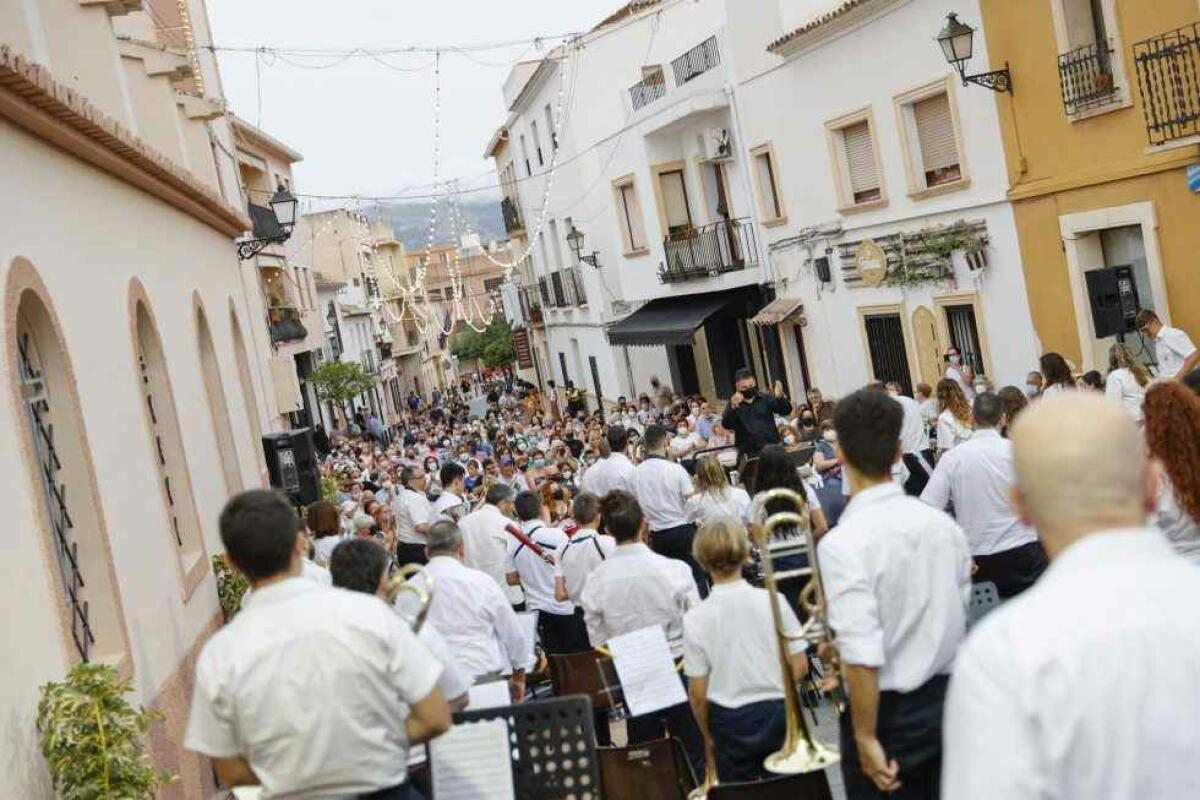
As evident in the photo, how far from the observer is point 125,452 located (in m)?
10.0

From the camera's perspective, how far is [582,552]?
8.73 meters

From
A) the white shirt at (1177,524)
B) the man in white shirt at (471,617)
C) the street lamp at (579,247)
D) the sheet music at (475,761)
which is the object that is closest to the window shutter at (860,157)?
the man in white shirt at (471,617)

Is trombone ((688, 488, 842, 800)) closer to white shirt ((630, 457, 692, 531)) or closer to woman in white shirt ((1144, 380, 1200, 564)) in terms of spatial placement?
woman in white shirt ((1144, 380, 1200, 564))

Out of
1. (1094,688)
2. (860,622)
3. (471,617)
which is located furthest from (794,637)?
(1094,688)

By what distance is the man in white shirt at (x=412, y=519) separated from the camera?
14.7 metres

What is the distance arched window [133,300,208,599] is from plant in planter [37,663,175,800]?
18.6 feet

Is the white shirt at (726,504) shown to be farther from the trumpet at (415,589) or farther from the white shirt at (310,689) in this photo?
the white shirt at (310,689)

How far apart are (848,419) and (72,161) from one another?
711 centimetres

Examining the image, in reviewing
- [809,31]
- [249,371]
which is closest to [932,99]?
[809,31]

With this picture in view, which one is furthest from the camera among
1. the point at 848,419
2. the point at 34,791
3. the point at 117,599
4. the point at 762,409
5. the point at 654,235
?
the point at 654,235

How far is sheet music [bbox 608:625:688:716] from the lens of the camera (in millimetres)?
6688

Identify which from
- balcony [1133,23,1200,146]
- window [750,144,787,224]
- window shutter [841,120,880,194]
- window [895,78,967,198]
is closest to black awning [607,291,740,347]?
window [750,144,787,224]

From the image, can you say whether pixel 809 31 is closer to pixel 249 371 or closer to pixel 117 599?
pixel 249 371

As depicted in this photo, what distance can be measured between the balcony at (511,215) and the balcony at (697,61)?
2114 centimetres
